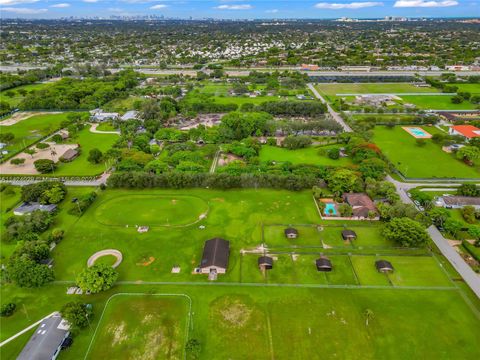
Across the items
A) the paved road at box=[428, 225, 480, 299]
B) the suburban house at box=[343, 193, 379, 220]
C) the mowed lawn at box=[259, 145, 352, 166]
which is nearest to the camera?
the paved road at box=[428, 225, 480, 299]

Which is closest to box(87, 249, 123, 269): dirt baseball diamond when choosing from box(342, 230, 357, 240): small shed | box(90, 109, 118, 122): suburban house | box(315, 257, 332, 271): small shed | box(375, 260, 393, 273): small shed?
box(315, 257, 332, 271): small shed

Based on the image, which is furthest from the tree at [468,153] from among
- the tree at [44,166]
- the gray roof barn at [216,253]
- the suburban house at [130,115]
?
the tree at [44,166]

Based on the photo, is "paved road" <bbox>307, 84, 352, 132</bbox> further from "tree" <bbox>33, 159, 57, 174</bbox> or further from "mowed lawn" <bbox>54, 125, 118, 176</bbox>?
"tree" <bbox>33, 159, 57, 174</bbox>

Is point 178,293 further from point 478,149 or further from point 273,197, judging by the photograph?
point 478,149

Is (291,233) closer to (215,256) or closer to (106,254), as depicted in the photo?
(215,256)

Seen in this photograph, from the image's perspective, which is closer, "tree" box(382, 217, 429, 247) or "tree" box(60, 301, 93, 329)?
"tree" box(60, 301, 93, 329)

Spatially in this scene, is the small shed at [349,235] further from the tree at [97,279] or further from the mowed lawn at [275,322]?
the tree at [97,279]
